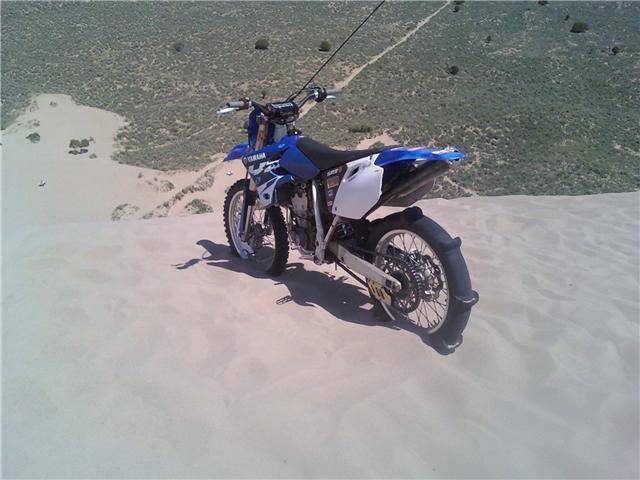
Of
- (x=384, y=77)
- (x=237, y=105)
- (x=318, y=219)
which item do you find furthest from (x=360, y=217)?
(x=384, y=77)

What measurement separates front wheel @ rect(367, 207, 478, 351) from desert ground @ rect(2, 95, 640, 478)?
6.2 inches

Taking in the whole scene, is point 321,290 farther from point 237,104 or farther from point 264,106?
point 237,104

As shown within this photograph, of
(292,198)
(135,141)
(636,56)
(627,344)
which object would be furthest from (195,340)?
(636,56)

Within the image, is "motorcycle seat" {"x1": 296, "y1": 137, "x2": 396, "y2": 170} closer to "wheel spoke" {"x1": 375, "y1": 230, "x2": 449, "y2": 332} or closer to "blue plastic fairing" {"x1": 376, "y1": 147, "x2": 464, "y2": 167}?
"blue plastic fairing" {"x1": 376, "y1": 147, "x2": 464, "y2": 167}

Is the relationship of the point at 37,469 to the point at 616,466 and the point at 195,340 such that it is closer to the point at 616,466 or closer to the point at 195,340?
the point at 195,340

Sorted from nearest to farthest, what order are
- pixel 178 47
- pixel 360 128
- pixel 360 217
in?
pixel 360 217, pixel 360 128, pixel 178 47

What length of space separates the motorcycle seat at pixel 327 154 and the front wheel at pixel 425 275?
53 centimetres

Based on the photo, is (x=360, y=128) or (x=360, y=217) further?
(x=360, y=128)

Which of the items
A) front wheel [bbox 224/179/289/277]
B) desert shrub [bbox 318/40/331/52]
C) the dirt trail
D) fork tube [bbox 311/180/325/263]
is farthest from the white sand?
desert shrub [bbox 318/40/331/52]

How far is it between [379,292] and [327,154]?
1199 millimetres

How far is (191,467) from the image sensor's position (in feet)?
7.98

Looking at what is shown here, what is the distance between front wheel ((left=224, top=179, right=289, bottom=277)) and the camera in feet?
16.1

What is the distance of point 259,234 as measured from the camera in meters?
5.35

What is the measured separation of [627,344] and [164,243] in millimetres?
4539
